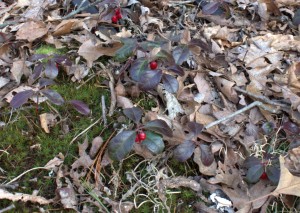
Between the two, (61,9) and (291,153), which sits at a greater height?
(61,9)

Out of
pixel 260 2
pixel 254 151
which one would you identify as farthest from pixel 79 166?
pixel 260 2

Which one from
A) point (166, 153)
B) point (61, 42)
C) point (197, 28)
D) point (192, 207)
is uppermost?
point (61, 42)

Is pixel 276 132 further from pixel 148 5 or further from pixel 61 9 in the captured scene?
pixel 61 9

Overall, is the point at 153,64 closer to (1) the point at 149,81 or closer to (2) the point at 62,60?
(1) the point at 149,81

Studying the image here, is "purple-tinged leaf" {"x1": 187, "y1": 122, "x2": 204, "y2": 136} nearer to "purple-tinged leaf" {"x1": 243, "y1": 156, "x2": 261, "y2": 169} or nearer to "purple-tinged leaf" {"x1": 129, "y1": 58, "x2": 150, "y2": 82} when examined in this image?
"purple-tinged leaf" {"x1": 243, "y1": 156, "x2": 261, "y2": 169}

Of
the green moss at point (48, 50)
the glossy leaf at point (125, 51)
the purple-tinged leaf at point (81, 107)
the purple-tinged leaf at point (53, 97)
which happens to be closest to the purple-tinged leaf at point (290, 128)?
the glossy leaf at point (125, 51)

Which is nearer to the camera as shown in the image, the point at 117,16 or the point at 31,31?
the point at 31,31

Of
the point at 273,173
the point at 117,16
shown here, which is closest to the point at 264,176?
the point at 273,173
